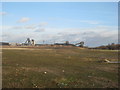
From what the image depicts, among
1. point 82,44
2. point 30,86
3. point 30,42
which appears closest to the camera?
point 30,86

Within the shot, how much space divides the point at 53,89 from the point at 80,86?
2058 mm

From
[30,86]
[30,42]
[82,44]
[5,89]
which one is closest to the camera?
[5,89]

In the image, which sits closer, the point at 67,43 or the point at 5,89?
the point at 5,89

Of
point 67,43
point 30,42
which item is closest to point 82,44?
point 67,43

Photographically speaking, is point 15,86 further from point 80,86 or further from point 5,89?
point 80,86

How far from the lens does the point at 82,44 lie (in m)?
122

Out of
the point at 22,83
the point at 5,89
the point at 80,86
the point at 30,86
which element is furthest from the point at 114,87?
the point at 5,89

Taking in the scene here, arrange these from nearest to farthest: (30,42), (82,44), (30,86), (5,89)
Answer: (5,89), (30,86), (82,44), (30,42)

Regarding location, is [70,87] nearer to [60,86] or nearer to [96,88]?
[60,86]

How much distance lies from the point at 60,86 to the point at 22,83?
2.81m

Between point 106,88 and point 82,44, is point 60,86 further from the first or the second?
point 82,44

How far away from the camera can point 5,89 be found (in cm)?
988

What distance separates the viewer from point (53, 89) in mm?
10148

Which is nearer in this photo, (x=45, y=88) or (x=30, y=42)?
(x=45, y=88)
